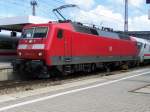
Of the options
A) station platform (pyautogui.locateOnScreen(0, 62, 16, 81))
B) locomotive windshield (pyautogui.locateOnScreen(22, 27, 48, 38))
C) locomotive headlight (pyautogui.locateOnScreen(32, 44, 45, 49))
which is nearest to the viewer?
locomotive headlight (pyautogui.locateOnScreen(32, 44, 45, 49))

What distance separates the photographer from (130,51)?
3198 centimetres

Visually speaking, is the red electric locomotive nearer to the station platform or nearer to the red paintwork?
the red paintwork

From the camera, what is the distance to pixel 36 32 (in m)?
19.9

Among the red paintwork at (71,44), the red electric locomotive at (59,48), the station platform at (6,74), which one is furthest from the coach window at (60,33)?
the station platform at (6,74)

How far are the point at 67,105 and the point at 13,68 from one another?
33.5 feet

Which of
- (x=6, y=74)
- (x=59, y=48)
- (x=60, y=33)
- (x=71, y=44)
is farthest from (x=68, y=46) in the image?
(x=6, y=74)

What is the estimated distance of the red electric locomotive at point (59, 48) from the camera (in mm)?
19188

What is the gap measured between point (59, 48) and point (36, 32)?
1.55 m

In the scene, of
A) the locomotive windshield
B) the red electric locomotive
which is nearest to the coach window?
the red electric locomotive

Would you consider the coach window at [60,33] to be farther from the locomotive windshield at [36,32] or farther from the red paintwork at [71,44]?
the locomotive windshield at [36,32]

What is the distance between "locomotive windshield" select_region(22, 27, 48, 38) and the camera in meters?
19.6

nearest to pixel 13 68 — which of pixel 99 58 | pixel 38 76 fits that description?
pixel 38 76

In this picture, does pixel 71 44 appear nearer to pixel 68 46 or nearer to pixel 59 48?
pixel 68 46

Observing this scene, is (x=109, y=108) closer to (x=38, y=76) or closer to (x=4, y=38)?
(x=38, y=76)
